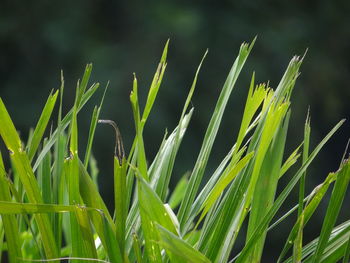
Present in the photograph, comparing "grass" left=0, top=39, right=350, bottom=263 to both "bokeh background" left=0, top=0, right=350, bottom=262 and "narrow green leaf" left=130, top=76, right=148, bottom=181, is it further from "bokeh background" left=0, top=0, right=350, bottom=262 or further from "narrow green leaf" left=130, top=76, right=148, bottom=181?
"bokeh background" left=0, top=0, right=350, bottom=262

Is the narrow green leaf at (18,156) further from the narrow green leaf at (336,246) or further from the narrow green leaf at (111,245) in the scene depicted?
the narrow green leaf at (336,246)

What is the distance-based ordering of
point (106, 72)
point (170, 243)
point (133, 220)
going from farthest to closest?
point (106, 72), point (133, 220), point (170, 243)

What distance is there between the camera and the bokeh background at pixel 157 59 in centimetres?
465

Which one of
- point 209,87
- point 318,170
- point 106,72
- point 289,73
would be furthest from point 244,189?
point 318,170

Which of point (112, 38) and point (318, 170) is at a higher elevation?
point (112, 38)

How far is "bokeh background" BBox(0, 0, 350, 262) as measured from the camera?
4648 mm

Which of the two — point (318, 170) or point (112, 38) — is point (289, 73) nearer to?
point (112, 38)

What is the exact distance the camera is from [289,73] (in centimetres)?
45

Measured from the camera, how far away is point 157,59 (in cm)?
482

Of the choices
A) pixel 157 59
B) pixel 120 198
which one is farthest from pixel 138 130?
pixel 157 59

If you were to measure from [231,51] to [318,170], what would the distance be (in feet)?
3.37

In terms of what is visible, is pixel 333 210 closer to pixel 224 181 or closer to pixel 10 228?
pixel 224 181

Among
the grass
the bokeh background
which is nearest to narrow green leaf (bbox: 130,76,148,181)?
the grass

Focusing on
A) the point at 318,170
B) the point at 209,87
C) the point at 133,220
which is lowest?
the point at 318,170
